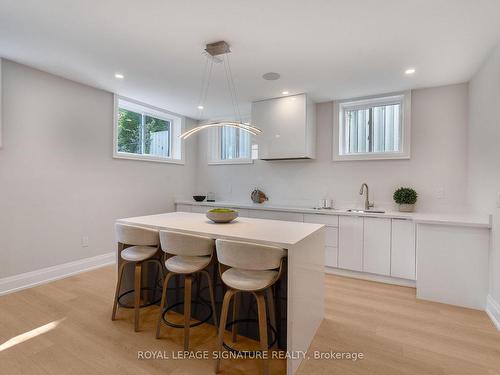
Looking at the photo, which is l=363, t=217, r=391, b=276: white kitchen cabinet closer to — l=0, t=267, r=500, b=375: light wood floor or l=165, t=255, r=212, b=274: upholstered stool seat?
l=0, t=267, r=500, b=375: light wood floor

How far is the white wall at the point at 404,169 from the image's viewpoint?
3355mm

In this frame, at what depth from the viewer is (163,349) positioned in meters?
1.96

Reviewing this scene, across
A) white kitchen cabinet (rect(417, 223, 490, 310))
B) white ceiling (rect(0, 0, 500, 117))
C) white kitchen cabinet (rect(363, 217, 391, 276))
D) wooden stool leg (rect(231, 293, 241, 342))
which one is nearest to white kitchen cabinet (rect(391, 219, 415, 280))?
white kitchen cabinet (rect(363, 217, 391, 276))

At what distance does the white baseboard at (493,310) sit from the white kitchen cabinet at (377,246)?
0.92m

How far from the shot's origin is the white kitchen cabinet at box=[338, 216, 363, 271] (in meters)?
3.38

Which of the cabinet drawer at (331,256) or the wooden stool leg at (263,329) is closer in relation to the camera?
the wooden stool leg at (263,329)

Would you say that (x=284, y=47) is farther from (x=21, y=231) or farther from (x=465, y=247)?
(x=21, y=231)

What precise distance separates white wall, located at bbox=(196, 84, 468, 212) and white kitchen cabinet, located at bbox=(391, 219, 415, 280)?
622 millimetres

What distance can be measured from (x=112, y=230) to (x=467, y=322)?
4.35 m

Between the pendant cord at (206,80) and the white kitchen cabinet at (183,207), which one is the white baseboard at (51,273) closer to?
the white kitchen cabinet at (183,207)

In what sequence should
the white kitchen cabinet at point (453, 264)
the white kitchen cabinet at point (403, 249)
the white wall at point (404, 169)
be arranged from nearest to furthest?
the white kitchen cabinet at point (453, 264) → the white kitchen cabinet at point (403, 249) → the white wall at point (404, 169)

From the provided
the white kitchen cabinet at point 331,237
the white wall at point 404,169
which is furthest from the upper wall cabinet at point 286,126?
the white kitchen cabinet at point 331,237

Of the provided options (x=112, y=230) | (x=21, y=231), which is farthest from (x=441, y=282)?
(x=21, y=231)

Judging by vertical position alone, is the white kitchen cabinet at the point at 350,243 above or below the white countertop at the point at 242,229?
below
